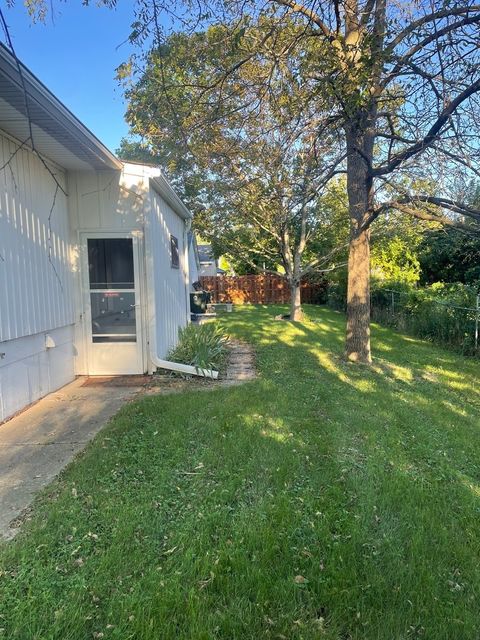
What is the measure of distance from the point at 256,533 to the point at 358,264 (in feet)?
20.2

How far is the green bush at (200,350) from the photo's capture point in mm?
7191

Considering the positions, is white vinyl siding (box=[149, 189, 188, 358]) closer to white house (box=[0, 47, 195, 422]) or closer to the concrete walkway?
white house (box=[0, 47, 195, 422])

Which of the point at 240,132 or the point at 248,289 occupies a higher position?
the point at 240,132

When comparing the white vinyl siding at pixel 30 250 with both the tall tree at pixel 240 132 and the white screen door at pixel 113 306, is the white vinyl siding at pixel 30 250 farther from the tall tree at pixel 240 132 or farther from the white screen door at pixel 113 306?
the tall tree at pixel 240 132

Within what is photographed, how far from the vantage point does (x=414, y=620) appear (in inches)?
79.9

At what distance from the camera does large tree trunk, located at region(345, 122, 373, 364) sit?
7699 millimetres

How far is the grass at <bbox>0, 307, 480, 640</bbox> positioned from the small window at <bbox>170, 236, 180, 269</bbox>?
4.86m

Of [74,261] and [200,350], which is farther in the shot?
[200,350]

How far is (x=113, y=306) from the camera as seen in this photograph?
7.03 meters

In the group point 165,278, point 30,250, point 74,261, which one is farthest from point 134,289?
point 30,250

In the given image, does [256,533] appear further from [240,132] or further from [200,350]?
[240,132]

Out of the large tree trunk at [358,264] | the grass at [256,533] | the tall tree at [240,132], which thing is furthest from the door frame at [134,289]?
the large tree trunk at [358,264]

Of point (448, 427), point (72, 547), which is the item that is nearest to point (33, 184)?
point (72, 547)

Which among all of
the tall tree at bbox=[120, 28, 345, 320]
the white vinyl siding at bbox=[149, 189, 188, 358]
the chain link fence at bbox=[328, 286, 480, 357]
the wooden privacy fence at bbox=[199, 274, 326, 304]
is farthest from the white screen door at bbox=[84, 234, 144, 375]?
the wooden privacy fence at bbox=[199, 274, 326, 304]
